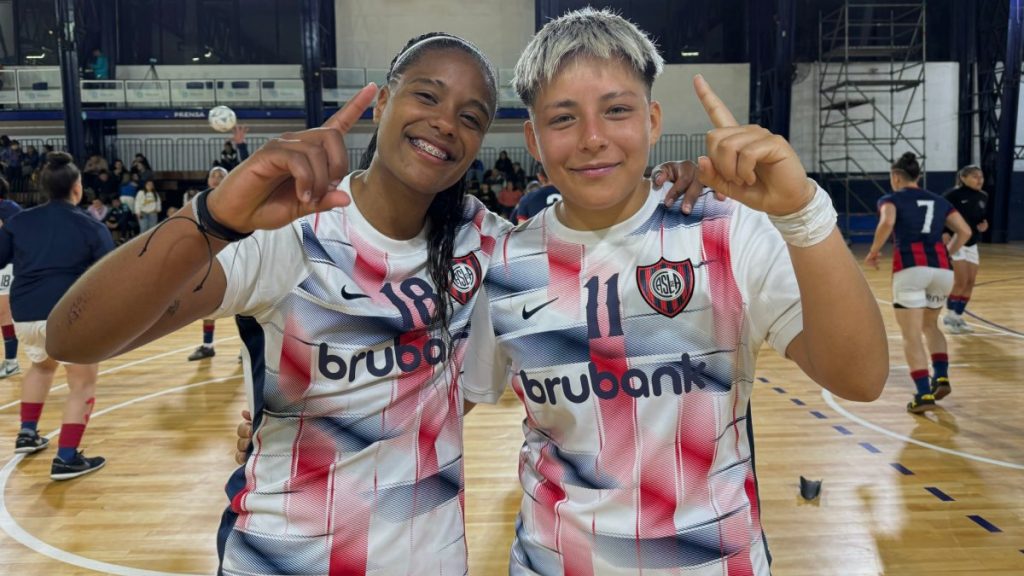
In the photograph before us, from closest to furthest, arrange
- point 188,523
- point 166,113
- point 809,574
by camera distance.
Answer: point 809,574
point 188,523
point 166,113

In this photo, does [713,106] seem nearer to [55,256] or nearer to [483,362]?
[483,362]

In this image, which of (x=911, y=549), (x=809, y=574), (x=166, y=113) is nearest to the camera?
(x=809, y=574)

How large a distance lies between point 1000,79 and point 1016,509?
1931 centimetres

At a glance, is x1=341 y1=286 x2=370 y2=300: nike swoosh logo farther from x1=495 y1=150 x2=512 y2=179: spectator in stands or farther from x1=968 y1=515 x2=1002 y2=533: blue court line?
x1=495 y1=150 x2=512 y2=179: spectator in stands

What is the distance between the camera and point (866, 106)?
65.9ft

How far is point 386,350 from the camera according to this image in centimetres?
164

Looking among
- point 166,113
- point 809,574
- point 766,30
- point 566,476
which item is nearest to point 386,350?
point 566,476

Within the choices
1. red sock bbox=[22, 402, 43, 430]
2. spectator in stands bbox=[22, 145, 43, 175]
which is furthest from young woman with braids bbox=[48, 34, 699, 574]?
spectator in stands bbox=[22, 145, 43, 175]

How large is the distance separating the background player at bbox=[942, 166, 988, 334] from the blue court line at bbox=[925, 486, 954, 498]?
5.26 m

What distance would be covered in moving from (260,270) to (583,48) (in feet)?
2.63

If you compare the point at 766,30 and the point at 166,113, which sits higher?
the point at 766,30

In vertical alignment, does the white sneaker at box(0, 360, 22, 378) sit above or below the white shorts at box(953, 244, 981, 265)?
below

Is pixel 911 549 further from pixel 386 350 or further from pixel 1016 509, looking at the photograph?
pixel 386 350

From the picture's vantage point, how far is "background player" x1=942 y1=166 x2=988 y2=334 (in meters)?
8.62
